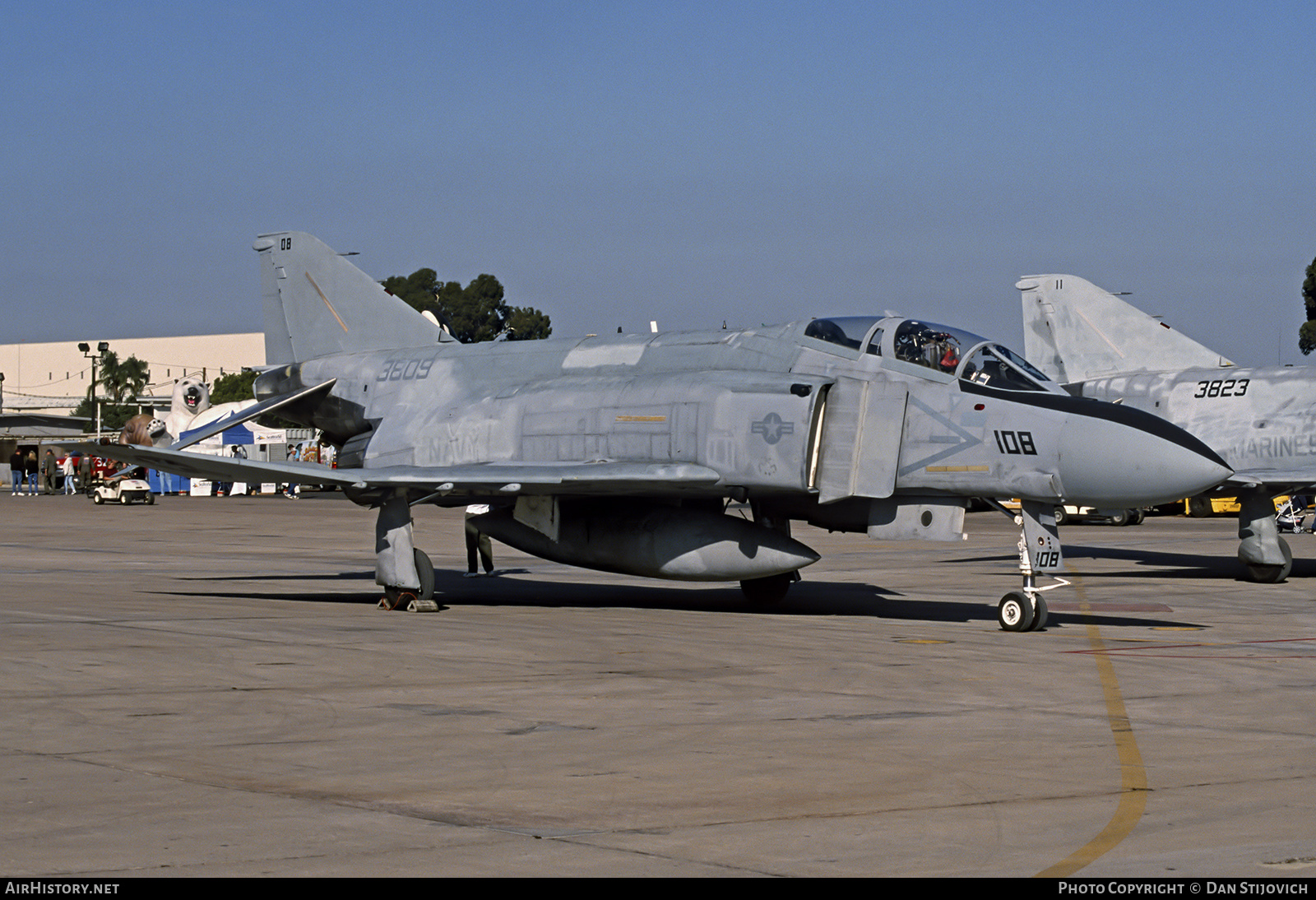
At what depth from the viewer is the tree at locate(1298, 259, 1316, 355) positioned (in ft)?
305

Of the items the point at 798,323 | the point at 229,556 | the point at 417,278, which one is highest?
the point at 417,278

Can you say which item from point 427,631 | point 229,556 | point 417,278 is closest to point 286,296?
point 229,556

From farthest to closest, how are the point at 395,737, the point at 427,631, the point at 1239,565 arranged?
the point at 1239,565 < the point at 427,631 < the point at 395,737

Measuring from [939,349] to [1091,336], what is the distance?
536 inches

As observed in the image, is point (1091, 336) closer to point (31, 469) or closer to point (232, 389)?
point (31, 469)

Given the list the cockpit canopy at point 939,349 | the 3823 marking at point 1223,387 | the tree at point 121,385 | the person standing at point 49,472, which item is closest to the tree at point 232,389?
the tree at point 121,385

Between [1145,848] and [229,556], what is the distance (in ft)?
76.9

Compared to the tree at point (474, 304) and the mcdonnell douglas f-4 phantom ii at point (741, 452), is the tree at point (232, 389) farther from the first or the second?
the mcdonnell douglas f-4 phantom ii at point (741, 452)

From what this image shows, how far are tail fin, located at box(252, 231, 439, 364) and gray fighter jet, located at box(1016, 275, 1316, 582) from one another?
1230 centimetres

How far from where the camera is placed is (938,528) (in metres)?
15.2

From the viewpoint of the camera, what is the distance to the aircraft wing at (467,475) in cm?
1557

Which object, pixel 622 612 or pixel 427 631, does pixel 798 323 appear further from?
pixel 427 631

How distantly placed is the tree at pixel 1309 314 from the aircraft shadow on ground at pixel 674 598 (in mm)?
81265

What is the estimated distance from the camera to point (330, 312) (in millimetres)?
21406
